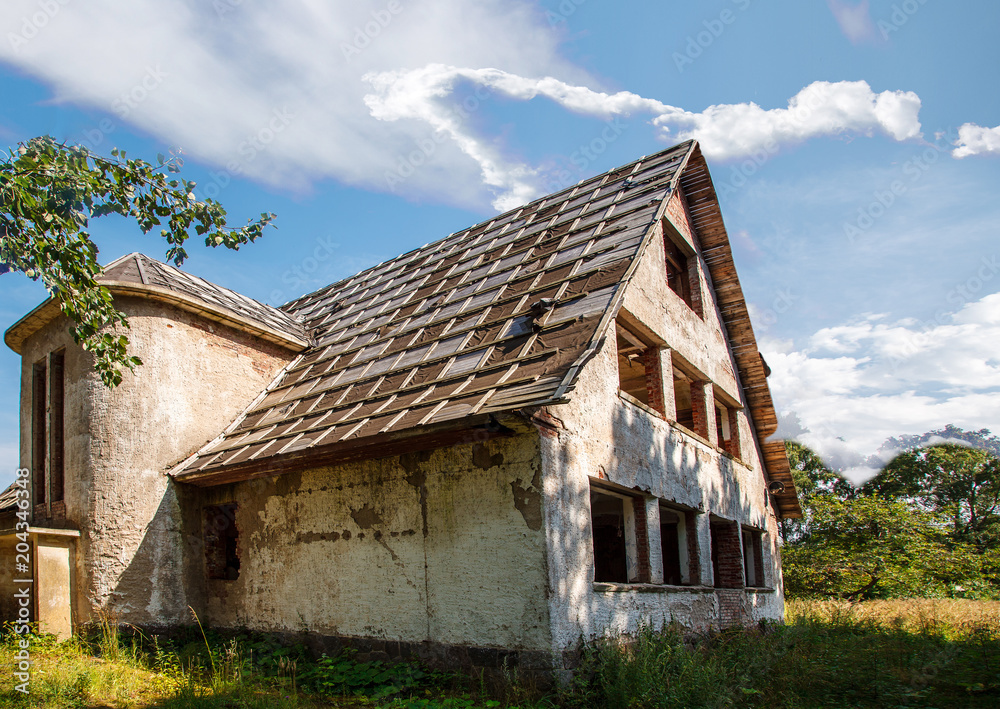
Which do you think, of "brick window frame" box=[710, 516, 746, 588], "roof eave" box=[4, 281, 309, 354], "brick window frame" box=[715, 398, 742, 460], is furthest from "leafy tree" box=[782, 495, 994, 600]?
"roof eave" box=[4, 281, 309, 354]

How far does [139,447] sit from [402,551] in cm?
422

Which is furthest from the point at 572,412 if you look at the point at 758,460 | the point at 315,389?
the point at 758,460

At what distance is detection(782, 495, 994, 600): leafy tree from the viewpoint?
2086cm

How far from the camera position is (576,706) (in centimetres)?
619

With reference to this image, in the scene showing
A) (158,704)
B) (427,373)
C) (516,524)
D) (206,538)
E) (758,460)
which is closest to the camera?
(158,704)

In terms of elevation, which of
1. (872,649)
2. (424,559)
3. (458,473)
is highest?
(458,473)

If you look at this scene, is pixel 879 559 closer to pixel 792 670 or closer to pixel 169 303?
pixel 792 670

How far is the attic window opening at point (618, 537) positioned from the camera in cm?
845

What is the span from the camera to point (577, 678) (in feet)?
21.0

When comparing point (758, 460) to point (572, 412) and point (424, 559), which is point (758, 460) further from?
point (424, 559)

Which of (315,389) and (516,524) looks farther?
(315,389)

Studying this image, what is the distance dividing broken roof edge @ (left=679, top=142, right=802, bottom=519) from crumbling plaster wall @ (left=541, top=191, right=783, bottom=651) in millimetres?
357

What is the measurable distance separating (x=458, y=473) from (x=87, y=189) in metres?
4.30

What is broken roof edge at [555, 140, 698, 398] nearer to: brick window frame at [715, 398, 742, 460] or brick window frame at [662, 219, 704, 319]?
brick window frame at [662, 219, 704, 319]
